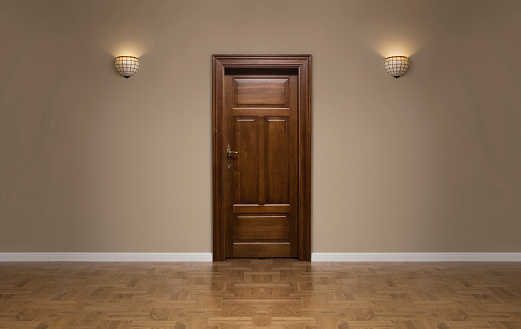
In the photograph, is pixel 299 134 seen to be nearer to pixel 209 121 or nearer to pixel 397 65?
pixel 209 121

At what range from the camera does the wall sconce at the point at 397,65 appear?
4.50 meters

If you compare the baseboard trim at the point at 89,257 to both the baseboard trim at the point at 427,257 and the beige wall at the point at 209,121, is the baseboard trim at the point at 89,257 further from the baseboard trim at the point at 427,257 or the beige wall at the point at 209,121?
the baseboard trim at the point at 427,257

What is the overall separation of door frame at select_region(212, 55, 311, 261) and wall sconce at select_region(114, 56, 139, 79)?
747 mm

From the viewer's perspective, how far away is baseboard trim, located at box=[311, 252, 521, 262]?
4.64 metres

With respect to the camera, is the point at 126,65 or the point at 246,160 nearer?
the point at 126,65

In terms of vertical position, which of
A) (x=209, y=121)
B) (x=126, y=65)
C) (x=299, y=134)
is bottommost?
(x=299, y=134)

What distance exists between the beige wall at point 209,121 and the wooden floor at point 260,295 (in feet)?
1.23

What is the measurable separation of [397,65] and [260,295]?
249cm

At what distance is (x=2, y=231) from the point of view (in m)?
4.64

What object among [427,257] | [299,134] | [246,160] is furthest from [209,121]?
[427,257]

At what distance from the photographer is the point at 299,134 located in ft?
15.3

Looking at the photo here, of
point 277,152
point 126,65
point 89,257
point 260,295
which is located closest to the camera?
point 260,295

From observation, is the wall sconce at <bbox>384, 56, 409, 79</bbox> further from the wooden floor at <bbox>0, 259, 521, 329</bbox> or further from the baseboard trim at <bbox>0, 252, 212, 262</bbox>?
the baseboard trim at <bbox>0, 252, 212, 262</bbox>

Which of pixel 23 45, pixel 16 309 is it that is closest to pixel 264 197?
pixel 16 309
